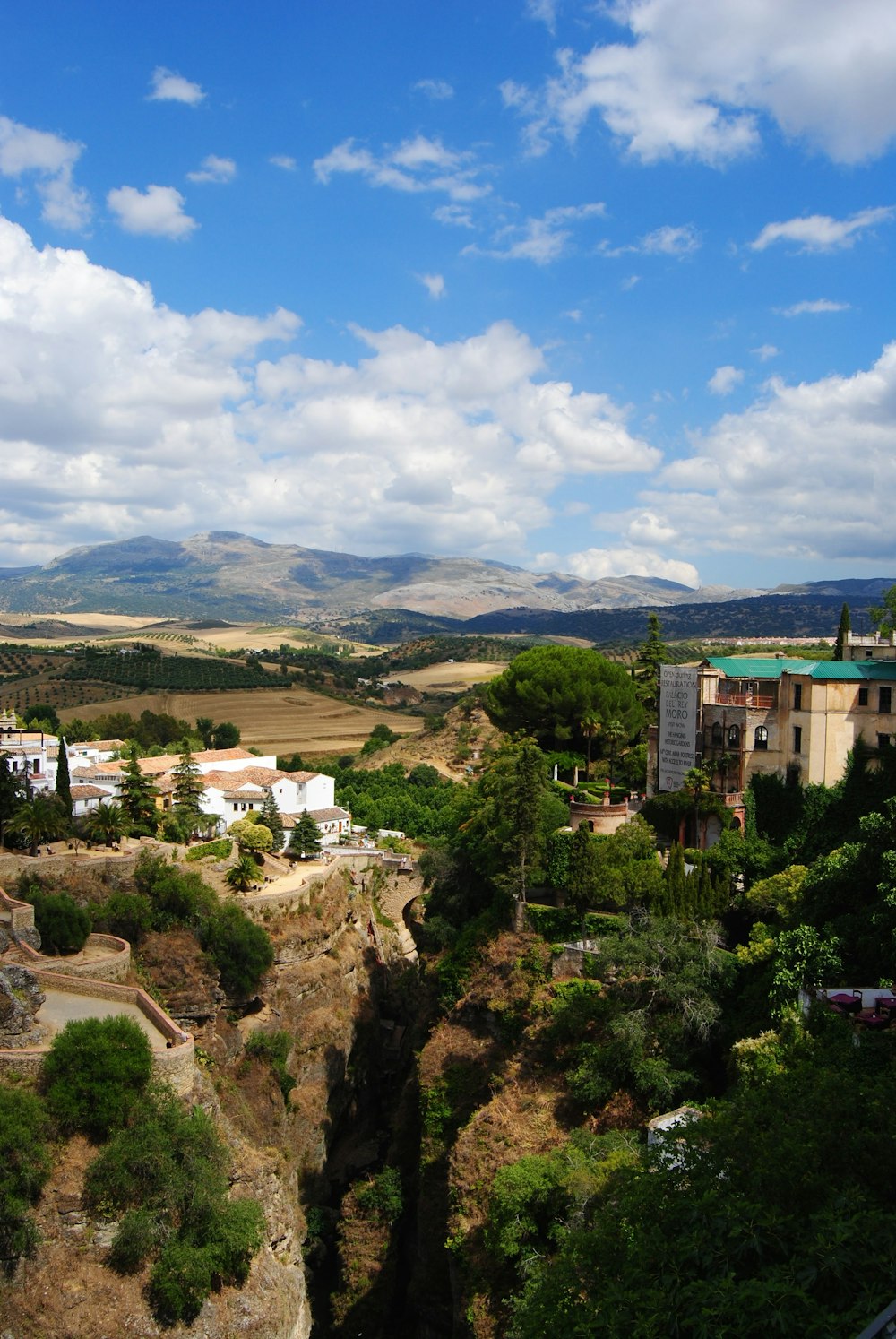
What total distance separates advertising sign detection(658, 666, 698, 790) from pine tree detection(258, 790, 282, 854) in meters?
20.7

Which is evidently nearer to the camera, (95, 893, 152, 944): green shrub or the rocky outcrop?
the rocky outcrop

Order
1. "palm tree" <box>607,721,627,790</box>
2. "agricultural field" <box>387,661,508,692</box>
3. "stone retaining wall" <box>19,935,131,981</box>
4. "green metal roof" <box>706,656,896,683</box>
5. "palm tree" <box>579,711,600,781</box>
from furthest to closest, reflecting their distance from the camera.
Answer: "agricultural field" <box>387,661,508,692</box> < "palm tree" <box>579,711,600,781</box> < "palm tree" <box>607,721,627,790</box> < "green metal roof" <box>706,656,896,683</box> < "stone retaining wall" <box>19,935,131,981</box>

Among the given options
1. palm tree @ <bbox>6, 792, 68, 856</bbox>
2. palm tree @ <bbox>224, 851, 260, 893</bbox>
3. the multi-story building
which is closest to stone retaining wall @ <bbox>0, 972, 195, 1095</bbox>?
A: palm tree @ <bbox>6, 792, 68, 856</bbox>

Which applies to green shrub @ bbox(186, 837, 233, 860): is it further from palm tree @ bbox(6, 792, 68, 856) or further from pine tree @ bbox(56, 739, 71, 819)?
pine tree @ bbox(56, 739, 71, 819)

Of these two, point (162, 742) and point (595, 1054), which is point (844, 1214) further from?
point (162, 742)

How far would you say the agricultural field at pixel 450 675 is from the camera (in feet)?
519

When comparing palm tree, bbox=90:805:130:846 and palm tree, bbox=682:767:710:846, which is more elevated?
palm tree, bbox=682:767:710:846

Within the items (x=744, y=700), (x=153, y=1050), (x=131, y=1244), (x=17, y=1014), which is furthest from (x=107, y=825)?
(x=744, y=700)

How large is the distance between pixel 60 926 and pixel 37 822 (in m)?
6.58

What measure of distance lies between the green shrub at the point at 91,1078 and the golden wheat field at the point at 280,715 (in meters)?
70.7

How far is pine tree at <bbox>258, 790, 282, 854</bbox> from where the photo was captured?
49.2 meters

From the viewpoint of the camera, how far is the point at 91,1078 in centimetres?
2497

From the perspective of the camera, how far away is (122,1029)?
26281 mm

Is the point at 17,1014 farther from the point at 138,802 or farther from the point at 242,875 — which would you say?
the point at 138,802
